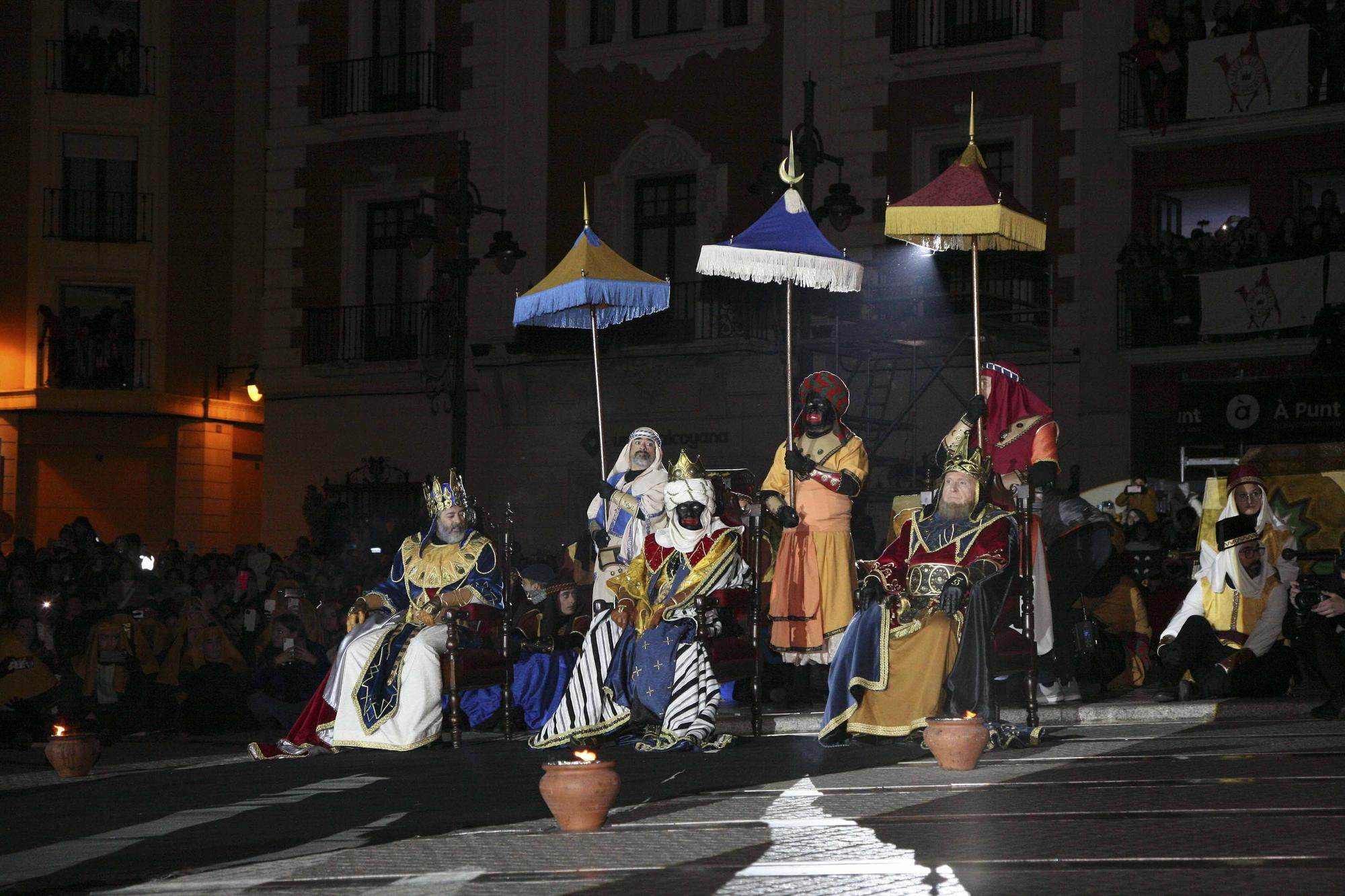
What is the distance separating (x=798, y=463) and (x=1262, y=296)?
1067 centimetres

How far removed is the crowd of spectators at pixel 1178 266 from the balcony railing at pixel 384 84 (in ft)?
32.4

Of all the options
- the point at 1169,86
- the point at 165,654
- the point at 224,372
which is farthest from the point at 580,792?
the point at 224,372

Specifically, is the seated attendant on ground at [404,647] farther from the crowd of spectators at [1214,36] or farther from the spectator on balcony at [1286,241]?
the crowd of spectators at [1214,36]

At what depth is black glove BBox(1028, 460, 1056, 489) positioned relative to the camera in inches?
468

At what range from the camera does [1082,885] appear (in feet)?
21.1

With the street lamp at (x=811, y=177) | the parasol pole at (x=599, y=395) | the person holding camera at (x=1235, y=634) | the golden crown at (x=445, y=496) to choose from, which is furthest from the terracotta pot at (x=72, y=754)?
the street lamp at (x=811, y=177)

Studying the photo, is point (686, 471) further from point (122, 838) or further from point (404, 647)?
point (122, 838)

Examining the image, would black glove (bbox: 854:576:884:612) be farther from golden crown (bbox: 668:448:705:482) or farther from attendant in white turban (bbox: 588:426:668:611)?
attendant in white turban (bbox: 588:426:668:611)

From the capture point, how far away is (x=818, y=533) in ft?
46.8

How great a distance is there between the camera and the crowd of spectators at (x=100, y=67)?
104 ft

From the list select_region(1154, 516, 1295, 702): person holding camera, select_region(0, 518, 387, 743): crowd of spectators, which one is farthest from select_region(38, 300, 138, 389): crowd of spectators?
select_region(1154, 516, 1295, 702): person holding camera

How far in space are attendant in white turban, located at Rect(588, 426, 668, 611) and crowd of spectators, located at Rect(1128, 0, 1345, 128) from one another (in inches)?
429

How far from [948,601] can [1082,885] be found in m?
4.73

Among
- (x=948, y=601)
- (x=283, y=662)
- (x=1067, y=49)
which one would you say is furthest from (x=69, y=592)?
(x=1067, y=49)
